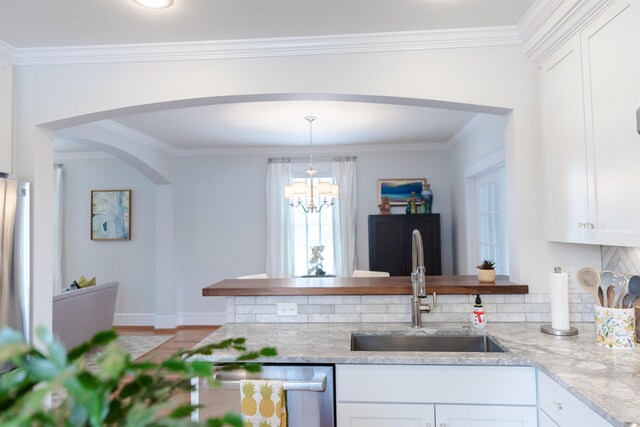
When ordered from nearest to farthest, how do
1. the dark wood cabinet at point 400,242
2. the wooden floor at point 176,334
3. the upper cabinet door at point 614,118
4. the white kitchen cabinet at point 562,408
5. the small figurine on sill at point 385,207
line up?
1. the white kitchen cabinet at point 562,408
2. the upper cabinet door at point 614,118
3. the wooden floor at point 176,334
4. the dark wood cabinet at point 400,242
5. the small figurine on sill at point 385,207

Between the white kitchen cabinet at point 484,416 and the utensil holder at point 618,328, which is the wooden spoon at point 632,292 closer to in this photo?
the utensil holder at point 618,328

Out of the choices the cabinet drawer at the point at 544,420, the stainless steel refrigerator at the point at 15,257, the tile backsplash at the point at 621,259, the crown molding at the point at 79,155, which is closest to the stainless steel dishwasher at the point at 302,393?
the cabinet drawer at the point at 544,420

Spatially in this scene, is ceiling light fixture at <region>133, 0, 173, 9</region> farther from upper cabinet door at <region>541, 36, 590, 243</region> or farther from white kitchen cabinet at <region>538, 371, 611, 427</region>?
white kitchen cabinet at <region>538, 371, 611, 427</region>

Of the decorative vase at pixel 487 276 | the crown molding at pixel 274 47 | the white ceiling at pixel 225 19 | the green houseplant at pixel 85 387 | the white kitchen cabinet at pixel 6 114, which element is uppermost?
the white ceiling at pixel 225 19

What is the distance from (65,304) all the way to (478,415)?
3.97m

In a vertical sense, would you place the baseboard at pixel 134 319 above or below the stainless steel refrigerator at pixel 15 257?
below

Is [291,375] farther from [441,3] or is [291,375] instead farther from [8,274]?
[441,3]

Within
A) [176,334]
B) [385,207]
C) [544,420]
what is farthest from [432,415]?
[176,334]

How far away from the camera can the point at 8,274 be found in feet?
6.93

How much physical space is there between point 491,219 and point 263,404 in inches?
130

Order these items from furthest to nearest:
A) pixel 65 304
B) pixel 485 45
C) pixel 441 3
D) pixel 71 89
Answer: pixel 65 304 → pixel 71 89 → pixel 485 45 → pixel 441 3

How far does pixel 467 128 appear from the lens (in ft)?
14.8

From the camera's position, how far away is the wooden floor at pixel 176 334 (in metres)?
4.71

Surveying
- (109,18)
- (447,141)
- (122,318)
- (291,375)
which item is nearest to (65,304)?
(122,318)
